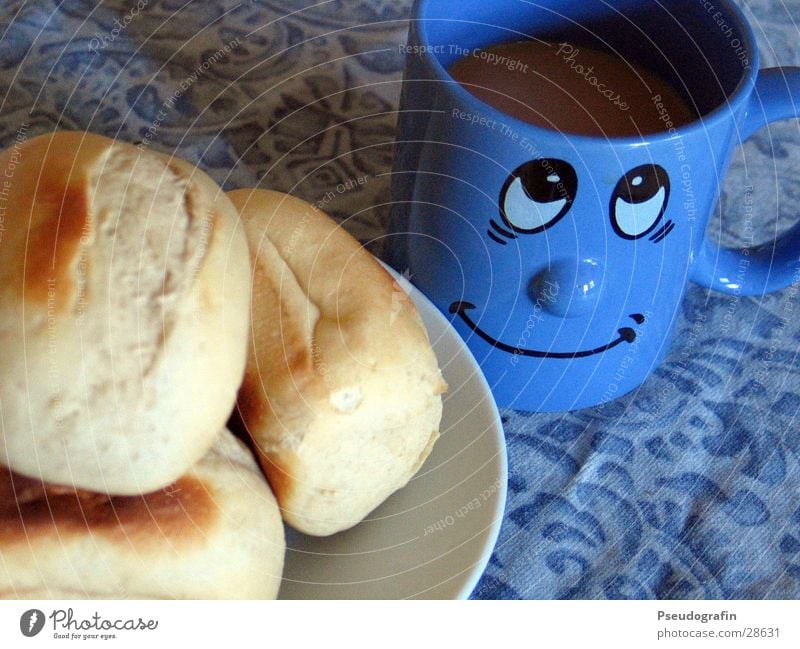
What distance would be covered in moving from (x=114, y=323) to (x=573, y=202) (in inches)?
6.0

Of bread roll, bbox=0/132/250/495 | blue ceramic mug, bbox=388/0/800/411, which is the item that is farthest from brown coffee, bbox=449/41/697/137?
bread roll, bbox=0/132/250/495

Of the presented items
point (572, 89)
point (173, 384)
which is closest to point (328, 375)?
point (173, 384)

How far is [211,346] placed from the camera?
0.22 meters

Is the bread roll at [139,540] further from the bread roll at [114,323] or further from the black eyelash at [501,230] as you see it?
the black eyelash at [501,230]

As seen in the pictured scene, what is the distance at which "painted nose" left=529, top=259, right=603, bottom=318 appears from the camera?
30cm

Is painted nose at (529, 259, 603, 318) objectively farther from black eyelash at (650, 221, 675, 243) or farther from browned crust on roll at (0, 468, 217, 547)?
browned crust on roll at (0, 468, 217, 547)

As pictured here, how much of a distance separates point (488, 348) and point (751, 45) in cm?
14

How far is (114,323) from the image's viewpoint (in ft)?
0.70

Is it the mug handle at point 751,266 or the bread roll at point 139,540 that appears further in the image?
the mug handle at point 751,266

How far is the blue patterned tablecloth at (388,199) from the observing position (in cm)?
30

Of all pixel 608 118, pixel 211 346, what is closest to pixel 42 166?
pixel 211 346

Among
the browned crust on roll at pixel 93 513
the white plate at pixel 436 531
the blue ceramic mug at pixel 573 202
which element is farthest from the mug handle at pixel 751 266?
the browned crust on roll at pixel 93 513

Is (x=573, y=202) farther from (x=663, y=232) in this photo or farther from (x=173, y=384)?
(x=173, y=384)

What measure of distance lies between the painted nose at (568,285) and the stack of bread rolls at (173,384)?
2.1 inches
